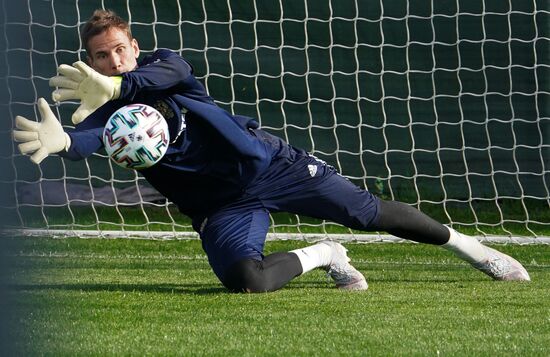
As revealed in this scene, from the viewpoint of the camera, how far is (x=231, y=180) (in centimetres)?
461

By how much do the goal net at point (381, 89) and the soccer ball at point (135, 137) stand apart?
4567 mm

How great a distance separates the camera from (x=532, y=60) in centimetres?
905

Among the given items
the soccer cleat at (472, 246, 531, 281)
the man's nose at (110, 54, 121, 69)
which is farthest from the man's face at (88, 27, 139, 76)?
the soccer cleat at (472, 246, 531, 281)

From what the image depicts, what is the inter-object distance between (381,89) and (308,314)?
215 inches

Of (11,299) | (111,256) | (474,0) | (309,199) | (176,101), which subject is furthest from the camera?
(474,0)

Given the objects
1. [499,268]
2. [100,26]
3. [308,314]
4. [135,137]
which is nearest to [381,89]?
[499,268]

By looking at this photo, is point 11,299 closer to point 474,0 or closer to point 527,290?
point 527,290

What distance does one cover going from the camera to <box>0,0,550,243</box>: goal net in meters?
8.91

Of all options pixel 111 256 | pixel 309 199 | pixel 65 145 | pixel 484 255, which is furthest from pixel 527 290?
pixel 111 256

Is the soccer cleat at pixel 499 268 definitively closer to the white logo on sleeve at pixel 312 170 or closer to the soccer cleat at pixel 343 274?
the soccer cleat at pixel 343 274

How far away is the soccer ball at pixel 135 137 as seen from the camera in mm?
4043

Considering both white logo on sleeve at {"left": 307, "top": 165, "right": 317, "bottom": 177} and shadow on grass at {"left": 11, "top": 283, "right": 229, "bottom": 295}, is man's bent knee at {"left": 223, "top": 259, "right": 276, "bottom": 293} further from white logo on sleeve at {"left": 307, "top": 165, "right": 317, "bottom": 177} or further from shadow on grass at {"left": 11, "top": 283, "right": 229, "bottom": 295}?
white logo on sleeve at {"left": 307, "top": 165, "right": 317, "bottom": 177}

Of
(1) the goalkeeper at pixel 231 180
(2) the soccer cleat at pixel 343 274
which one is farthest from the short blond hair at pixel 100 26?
(2) the soccer cleat at pixel 343 274

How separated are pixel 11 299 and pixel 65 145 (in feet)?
9.89
